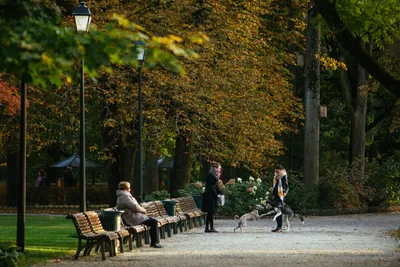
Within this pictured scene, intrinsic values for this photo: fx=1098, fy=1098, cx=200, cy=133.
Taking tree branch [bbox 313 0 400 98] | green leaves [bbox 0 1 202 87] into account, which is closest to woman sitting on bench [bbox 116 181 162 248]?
tree branch [bbox 313 0 400 98]

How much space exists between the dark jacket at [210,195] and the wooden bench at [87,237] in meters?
9.24

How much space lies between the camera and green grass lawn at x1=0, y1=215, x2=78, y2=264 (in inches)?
790

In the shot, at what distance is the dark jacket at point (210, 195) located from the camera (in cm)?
2880

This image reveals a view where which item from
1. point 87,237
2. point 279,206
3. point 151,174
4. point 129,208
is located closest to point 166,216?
point 279,206

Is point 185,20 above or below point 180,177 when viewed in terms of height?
above

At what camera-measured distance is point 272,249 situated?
848 inches

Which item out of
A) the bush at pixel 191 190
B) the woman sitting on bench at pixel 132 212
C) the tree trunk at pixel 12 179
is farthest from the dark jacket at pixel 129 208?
the tree trunk at pixel 12 179

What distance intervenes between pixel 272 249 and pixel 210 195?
7613 millimetres

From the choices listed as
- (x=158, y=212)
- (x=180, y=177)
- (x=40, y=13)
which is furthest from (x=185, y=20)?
(x=40, y=13)

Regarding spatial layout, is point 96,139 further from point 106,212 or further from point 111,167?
point 106,212

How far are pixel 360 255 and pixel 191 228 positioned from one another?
38.6 feet

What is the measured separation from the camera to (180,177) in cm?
4097

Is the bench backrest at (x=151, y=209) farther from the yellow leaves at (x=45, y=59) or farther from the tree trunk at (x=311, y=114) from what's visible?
the tree trunk at (x=311, y=114)

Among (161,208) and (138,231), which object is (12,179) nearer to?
(161,208)
